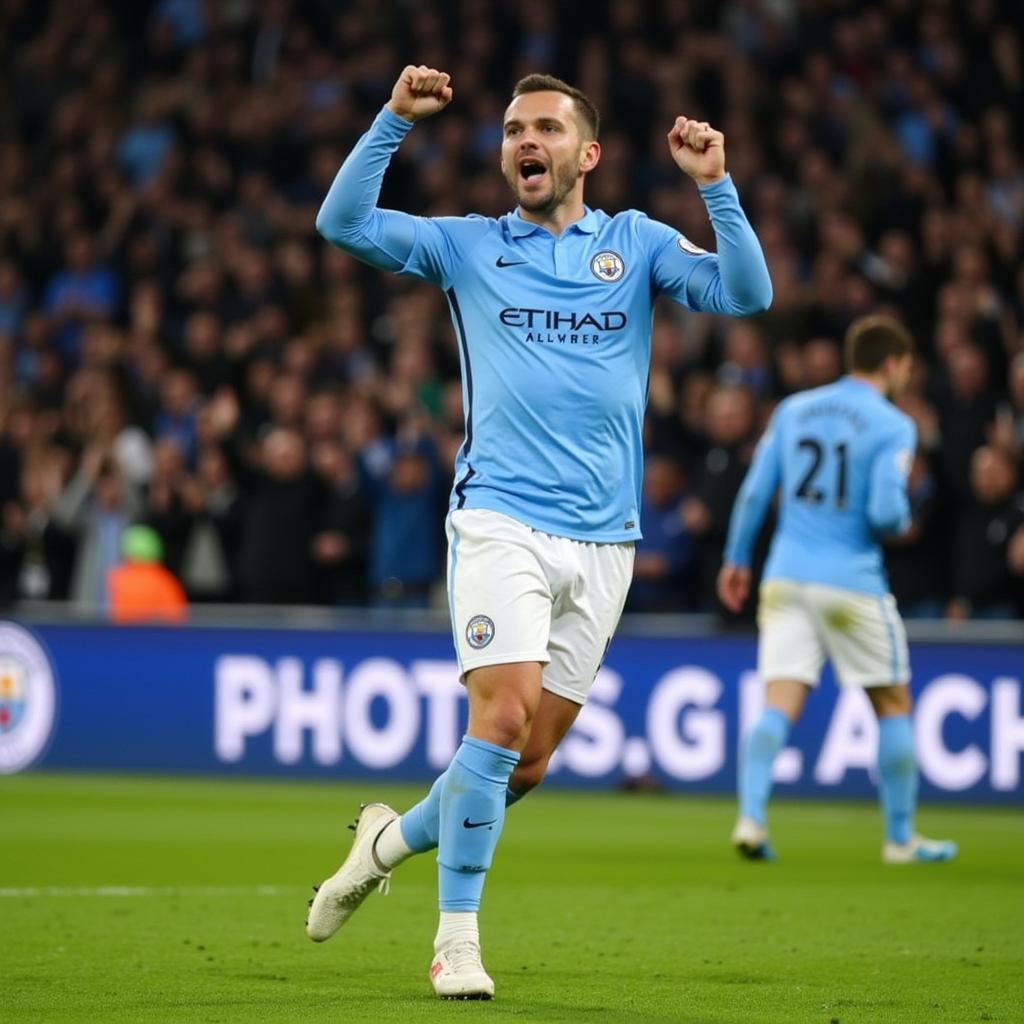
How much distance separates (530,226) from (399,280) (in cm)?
1181

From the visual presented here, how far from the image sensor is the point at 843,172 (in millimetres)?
17281

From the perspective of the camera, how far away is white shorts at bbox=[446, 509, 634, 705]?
5.90 metres

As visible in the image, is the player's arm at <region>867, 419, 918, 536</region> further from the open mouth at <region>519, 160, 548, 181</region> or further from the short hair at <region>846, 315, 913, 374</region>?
the open mouth at <region>519, 160, 548, 181</region>

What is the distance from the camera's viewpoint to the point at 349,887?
248 inches

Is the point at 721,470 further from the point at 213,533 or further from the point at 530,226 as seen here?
the point at 530,226

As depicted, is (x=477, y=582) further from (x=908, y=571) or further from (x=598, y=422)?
(x=908, y=571)

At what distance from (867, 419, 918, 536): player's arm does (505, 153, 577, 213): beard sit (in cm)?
375

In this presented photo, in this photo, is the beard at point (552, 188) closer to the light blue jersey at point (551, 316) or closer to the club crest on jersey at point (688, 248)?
the light blue jersey at point (551, 316)

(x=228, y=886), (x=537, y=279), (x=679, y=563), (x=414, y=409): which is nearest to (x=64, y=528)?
(x=414, y=409)

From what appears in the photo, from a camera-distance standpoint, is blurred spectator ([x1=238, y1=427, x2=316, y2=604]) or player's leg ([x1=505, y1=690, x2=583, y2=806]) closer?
player's leg ([x1=505, y1=690, x2=583, y2=806])

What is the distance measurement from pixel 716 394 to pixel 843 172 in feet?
12.6

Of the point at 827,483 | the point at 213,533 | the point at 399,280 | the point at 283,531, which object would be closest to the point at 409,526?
the point at 283,531

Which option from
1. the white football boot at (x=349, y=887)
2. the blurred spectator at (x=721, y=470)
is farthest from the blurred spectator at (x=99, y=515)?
the white football boot at (x=349, y=887)

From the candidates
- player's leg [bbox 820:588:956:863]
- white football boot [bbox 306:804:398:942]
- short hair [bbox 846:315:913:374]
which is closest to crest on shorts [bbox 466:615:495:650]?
white football boot [bbox 306:804:398:942]
